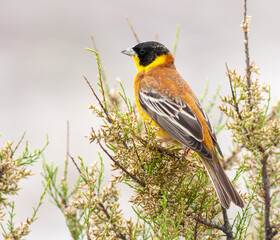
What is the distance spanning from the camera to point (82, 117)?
9031 millimetres

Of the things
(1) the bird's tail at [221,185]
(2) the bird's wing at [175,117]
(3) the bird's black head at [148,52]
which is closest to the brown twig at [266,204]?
(1) the bird's tail at [221,185]

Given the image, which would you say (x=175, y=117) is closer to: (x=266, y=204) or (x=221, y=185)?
(x=221, y=185)

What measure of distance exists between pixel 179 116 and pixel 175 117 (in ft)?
0.10

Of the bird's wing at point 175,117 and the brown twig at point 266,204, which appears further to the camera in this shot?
the bird's wing at point 175,117

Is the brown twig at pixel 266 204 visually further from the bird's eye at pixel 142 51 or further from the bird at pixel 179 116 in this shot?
the bird's eye at pixel 142 51

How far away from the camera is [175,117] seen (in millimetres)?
3428

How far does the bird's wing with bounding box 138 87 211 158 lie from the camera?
3.15 m

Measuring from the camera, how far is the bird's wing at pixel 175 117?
3.15 meters

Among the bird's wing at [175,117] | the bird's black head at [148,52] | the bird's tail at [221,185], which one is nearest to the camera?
the bird's tail at [221,185]

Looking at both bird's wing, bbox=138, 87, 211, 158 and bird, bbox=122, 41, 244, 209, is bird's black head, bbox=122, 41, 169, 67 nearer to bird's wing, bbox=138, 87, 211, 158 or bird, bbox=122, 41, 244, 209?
bird, bbox=122, 41, 244, 209

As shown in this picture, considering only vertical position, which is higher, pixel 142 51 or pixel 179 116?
pixel 142 51

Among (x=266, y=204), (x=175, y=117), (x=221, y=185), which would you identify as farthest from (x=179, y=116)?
(x=266, y=204)

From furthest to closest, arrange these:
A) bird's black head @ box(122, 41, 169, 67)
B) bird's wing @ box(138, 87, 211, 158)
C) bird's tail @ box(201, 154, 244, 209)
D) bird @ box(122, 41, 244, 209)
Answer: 1. bird's black head @ box(122, 41, 169, 67)
2. bird's wing @ box(138, 87, 211, 158)
3. bird @ box(122, 41, 244, 209)
4. bird's tail @ box(201, 154, 244, 209)

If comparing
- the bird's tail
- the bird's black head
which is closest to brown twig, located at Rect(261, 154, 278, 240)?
the bird's tail
